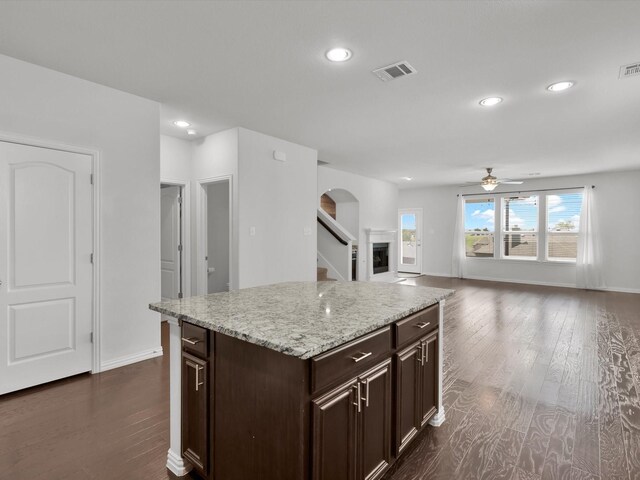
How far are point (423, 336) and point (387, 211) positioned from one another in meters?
6.99

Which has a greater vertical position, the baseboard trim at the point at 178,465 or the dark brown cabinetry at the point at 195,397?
the dark brown cabinetry at the point at 195,397

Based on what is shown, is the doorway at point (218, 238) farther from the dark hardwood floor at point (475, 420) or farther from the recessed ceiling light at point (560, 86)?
the recessed ceiling light at point (560, 86)

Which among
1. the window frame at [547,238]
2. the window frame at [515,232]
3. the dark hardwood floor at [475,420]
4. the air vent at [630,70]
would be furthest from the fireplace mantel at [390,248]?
the air vent at [630,70]

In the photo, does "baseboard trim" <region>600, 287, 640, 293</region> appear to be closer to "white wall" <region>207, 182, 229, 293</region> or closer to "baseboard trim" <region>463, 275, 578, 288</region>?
"baseboard trim" <region>463, 275, 578, 288</region>

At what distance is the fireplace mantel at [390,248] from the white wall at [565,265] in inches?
70.5

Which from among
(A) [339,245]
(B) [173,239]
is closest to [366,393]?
(B) [173,239]

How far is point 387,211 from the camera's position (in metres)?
8.87

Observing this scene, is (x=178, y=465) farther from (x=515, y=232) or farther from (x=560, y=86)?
(x=515, y=232)

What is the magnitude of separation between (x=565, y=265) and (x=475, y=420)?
745cm

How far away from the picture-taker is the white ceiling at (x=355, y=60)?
6.93 feet

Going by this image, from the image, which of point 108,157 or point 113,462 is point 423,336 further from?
point 108,157

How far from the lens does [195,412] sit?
1.73 meters

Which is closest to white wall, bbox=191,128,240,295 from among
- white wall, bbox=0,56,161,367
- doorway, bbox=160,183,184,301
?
doorway, bbox=160,183,184,301

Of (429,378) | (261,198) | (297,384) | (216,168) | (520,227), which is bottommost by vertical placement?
(429,378)
